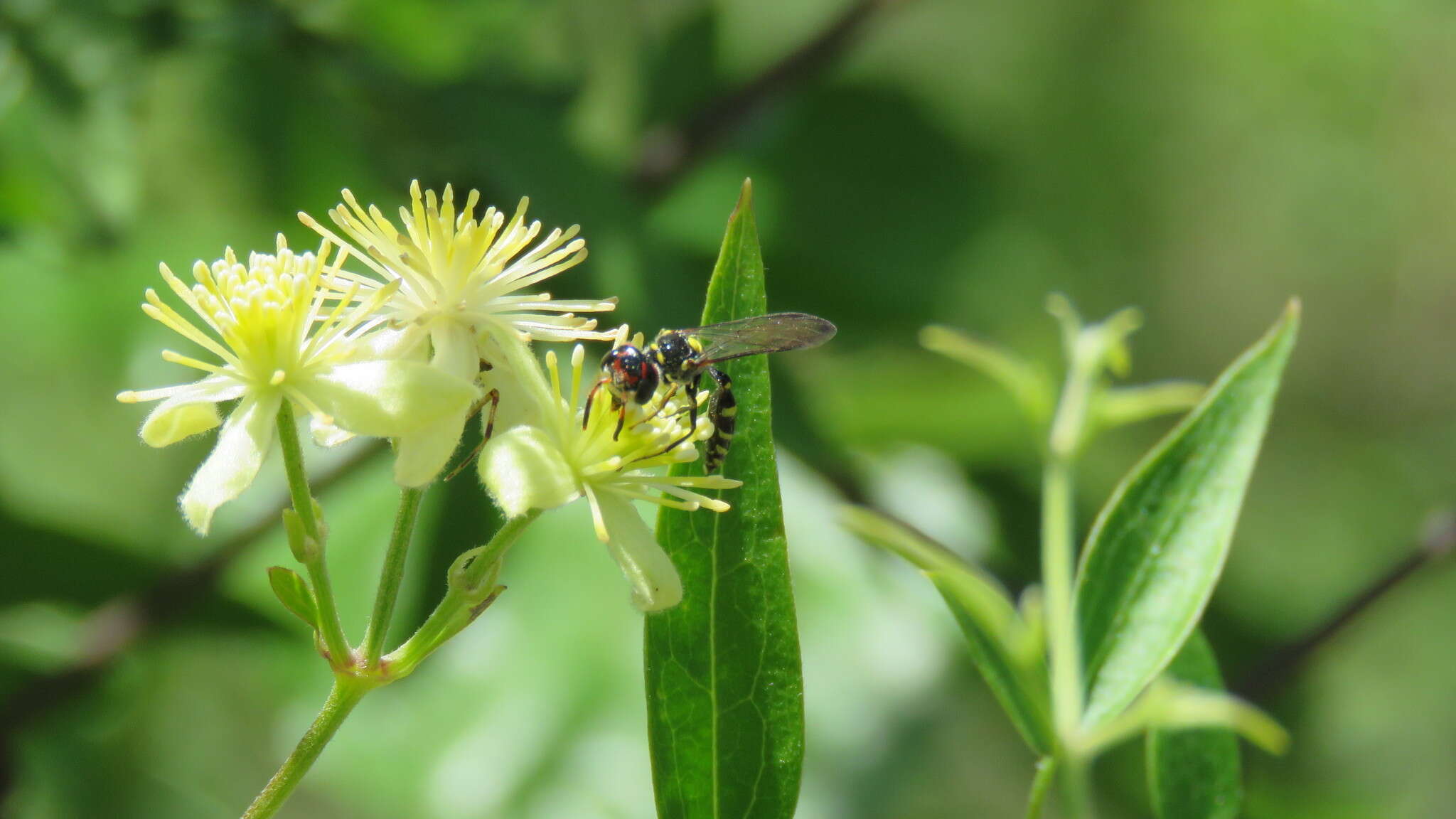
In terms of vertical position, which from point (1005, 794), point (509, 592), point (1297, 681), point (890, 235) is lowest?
point (1005, 794)

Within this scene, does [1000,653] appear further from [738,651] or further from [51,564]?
[51,564]

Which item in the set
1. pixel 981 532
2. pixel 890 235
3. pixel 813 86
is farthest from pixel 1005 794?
pixel 813 86

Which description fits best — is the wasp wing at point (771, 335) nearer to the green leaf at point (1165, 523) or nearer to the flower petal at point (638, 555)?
the flower petal at point (638, 555)

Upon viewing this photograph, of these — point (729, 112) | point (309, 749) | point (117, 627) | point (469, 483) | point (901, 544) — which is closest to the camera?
point (309, 749)

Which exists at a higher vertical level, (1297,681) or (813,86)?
(813,86)

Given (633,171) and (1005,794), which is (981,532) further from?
(1005,794)

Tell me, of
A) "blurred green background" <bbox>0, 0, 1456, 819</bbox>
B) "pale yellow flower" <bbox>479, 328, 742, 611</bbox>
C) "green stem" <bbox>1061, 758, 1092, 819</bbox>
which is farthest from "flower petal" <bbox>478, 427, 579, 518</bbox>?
"blurred green background" <bbox>0, 0, 1456, 819</bbox>

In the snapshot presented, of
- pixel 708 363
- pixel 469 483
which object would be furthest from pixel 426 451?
pixel 469 483
